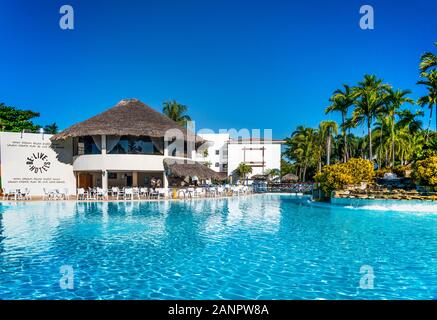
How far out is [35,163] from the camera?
22.1 metres

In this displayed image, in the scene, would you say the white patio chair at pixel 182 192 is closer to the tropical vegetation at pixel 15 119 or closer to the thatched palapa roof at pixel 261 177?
the thatched palapa roof at pixel 261 177

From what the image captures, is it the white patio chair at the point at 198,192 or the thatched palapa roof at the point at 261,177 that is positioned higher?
the thatched palapa roof at the point at 261,177

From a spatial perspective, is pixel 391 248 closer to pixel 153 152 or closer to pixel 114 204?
pixel 114 204

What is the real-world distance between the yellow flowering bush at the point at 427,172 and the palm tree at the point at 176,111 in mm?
27436

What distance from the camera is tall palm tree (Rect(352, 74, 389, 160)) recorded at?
26.2 meters

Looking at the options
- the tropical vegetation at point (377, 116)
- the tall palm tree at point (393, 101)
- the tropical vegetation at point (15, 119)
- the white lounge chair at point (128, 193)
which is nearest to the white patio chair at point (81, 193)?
the white lounge chair at point (128, 193)

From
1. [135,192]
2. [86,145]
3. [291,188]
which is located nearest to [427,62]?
[291,188]

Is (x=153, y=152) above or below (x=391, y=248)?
above

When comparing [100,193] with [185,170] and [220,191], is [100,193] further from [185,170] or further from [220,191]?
[220,191]

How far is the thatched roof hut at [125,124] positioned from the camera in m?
21.5

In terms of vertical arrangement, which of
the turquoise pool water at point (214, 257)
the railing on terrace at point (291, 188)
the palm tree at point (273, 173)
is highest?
the palm tree at point (273, 173)

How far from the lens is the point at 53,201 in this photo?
18.7m
